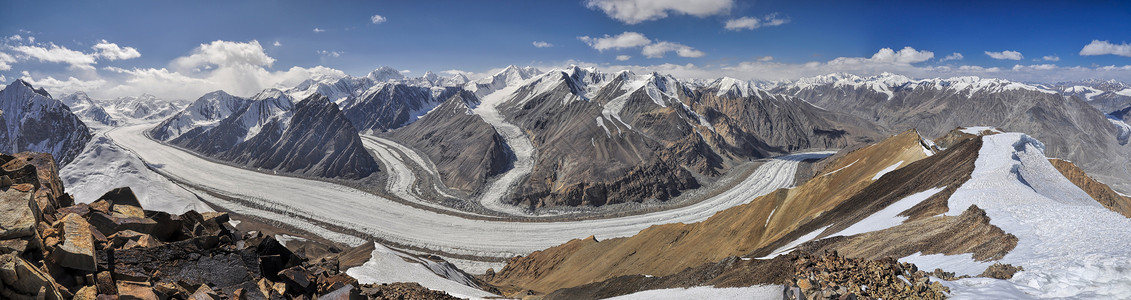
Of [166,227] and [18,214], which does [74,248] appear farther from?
[166,227]

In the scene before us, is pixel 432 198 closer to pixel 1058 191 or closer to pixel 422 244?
pixel 422 244

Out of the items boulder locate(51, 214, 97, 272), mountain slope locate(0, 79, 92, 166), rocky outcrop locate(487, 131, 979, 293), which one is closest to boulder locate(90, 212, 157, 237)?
boulder locate(51, 214, 97, 272)

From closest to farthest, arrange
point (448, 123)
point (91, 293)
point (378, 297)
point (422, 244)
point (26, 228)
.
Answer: point (26, 228), point (91, 293), point (378, 297), point (422, 244), point (448, 123)

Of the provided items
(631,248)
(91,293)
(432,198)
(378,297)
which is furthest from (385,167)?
(91,293)

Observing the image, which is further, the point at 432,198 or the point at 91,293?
the point at 432,198

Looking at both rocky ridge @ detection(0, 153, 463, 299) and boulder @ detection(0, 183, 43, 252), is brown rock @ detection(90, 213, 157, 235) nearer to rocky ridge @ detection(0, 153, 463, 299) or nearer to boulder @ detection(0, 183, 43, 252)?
rocky ridge @ detection(0, 153, 463, 299)

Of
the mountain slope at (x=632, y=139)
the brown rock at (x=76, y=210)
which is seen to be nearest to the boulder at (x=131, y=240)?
the brown rock at (x=76, y=210)

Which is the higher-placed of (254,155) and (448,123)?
(448,123)

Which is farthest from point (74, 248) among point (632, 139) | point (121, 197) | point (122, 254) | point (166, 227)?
point (632, 139)
